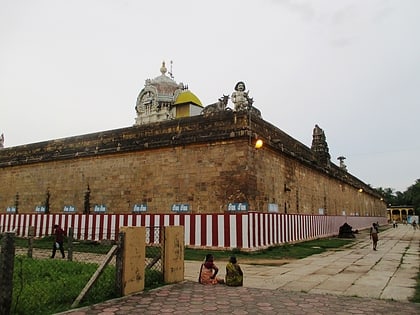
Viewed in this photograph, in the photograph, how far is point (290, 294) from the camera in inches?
247

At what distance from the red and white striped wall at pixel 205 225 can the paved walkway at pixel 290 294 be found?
3265mm

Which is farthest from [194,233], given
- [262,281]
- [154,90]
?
[154,90]

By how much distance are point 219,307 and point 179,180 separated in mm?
9863

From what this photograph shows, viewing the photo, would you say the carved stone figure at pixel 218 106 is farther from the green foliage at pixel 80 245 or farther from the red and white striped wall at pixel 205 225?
the green foliage at pixel 80 245

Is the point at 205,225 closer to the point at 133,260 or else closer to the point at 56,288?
the point at 133,260

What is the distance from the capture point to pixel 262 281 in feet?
24.7

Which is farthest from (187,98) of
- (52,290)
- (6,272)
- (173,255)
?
(6,272)

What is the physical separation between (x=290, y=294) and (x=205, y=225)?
7.21 m

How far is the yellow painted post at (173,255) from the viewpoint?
705 cm

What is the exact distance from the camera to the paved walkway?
17.0 feet

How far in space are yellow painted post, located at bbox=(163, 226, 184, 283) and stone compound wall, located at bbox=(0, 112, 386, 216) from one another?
20.3 ft

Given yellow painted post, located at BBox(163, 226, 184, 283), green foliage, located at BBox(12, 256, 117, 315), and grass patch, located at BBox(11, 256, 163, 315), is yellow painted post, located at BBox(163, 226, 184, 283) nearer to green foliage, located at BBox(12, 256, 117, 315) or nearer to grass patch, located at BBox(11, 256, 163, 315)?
grass patch, located at BBox(11, 256, 163, 315)

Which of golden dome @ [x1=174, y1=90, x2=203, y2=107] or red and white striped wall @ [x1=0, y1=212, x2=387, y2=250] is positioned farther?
golden dome @ [x1=174, y1=90, x2=203, y2=107]

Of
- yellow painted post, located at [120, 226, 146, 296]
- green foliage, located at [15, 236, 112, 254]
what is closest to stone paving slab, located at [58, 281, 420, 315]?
yellow painted post, located at [120, 226, 146, 296]
